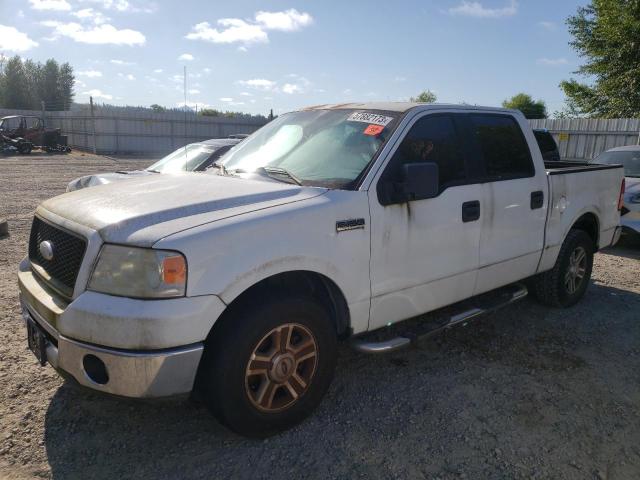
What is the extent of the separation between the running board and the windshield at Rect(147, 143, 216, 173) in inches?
198

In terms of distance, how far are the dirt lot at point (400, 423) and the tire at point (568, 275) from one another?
2.22 ft

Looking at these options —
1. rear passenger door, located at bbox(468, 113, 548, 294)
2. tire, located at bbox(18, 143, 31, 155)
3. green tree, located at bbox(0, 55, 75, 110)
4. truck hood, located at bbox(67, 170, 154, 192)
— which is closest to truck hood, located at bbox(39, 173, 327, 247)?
rear passenger door, located at bbox(468, 113, 548, 294)

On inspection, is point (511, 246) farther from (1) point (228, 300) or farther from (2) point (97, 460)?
(2) point (97, 460)

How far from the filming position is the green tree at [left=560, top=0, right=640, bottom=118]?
72.3 ft

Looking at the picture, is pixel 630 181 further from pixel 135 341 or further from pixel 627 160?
pixel 135 341


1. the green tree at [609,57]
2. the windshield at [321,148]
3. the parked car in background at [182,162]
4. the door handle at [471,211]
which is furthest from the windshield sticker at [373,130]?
the green tree at [609,57]

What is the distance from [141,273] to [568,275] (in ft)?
14.2

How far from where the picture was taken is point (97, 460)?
2738mm

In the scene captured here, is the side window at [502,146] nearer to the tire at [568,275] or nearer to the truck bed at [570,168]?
the truck bed at [570,168]

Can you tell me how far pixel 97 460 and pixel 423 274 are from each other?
224cm

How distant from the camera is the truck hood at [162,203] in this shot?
2.55 m

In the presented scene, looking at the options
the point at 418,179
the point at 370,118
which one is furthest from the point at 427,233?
the point at 370,118

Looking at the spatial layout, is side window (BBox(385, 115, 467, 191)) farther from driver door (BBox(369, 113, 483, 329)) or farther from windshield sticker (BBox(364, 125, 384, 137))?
windshield sticker (BBox(364, 125, 384, 137))

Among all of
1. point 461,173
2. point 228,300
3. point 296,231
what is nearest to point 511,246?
point 461,173
